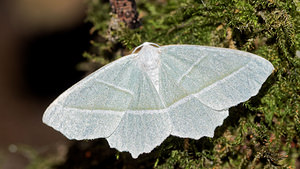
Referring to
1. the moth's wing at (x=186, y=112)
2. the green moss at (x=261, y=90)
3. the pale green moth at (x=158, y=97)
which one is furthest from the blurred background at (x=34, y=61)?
the moth's wing at (x=186, y=112)

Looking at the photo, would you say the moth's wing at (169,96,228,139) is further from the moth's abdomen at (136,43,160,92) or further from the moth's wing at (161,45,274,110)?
the moth's abdomen at (136,43,160,92)

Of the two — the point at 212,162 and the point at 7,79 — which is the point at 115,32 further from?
the point at 7,79

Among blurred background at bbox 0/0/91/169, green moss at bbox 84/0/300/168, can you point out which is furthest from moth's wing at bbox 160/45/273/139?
blurred background at bbox 0/0/91/169

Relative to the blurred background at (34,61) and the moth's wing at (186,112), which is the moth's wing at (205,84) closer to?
the moth's wing at (186,112)

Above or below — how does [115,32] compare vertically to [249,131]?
above

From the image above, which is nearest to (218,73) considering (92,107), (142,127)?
(142,127)

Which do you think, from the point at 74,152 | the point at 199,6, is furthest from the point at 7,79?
the point at 199,6

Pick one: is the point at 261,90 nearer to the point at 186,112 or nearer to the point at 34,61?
the point at 186,112
